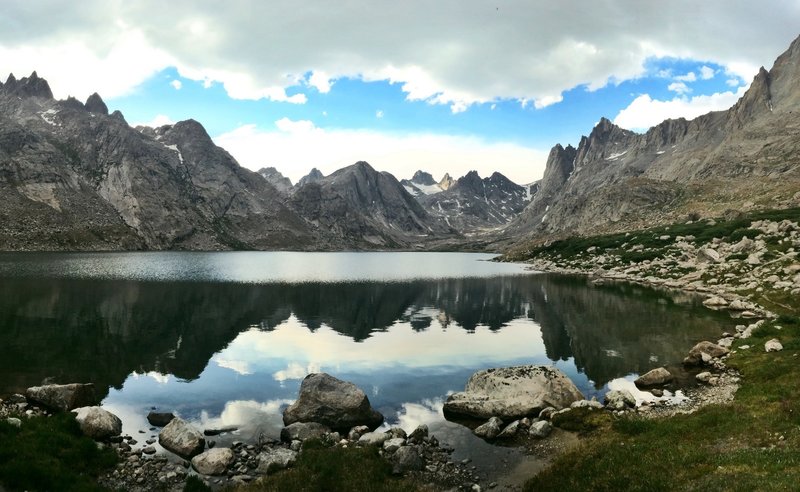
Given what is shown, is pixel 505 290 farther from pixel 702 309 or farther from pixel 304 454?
pixel 304 454

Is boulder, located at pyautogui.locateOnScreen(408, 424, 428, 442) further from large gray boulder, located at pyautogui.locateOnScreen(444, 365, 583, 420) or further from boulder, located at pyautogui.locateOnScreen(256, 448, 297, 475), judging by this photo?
boulder, located at pyautogui.locateOnScreen(256, 448, 297, 475)

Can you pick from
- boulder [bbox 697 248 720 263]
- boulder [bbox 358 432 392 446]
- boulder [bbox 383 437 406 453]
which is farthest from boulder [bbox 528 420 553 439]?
boulder [bbox 697 248 720 263]

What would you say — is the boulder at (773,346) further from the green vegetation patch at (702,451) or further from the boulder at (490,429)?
the boulder at (490,429)

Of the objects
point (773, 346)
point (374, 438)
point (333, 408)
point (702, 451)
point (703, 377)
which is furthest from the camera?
point (773, 346)

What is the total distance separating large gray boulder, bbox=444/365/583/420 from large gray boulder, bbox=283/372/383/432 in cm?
492

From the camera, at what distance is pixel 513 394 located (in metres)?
28.3

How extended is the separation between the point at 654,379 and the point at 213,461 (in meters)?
28.0

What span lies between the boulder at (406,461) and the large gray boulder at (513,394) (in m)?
7.42

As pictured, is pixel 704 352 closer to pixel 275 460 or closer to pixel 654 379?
pixel 654 379

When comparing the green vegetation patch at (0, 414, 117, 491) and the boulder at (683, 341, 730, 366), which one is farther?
the boulder at (683, 341, 730, 366)

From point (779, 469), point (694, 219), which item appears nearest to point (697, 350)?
point (779, 469)

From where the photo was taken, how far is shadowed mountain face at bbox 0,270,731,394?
38.7 meters

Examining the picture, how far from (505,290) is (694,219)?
329 ft

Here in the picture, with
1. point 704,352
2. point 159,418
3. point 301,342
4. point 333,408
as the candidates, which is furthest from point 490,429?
point 301,342
